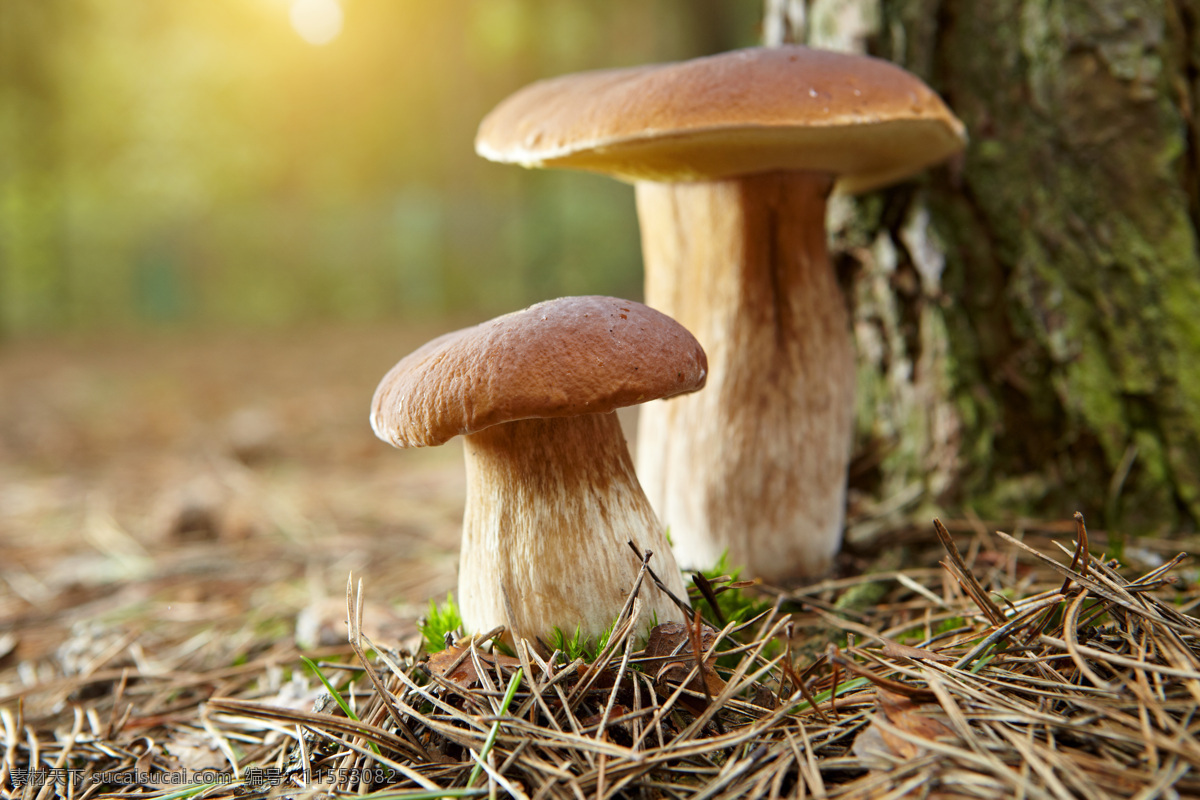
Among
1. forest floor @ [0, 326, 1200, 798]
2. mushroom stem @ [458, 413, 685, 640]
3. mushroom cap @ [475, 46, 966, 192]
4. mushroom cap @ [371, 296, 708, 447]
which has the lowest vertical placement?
forest floor @ [0, 326, 1200, 798]

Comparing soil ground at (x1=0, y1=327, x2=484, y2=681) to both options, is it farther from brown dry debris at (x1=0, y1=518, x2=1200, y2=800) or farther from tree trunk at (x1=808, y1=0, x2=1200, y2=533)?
tree trunk at (x1=808, y1=0, x2=1200, y2=533)

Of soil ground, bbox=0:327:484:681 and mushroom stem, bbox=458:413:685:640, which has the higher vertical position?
mushroom stem, bbox=458:413:685:640

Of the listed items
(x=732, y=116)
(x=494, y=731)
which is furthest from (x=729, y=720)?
(x=732, y=116)

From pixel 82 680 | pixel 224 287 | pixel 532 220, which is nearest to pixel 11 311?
pixel 224 287

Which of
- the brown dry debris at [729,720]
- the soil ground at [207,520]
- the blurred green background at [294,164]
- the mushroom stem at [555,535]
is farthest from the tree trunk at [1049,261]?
the blurred green background at [294,164]

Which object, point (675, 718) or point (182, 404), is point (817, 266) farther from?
point (182, 404)

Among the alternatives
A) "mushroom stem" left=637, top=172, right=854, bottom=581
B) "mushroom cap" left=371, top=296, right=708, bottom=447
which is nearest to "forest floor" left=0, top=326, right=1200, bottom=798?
"mushroom stem" left=637, top=172, right=854, bottom=581
